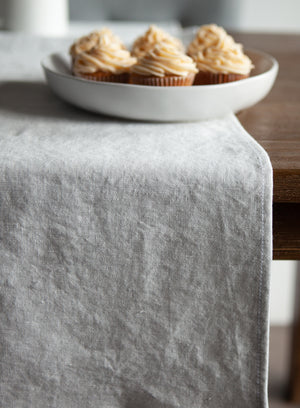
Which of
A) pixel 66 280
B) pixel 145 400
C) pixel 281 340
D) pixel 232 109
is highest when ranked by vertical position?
pixel 232 109

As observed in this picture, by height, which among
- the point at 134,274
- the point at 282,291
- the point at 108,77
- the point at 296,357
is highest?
the point at 108,77

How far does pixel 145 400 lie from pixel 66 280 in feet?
0.48

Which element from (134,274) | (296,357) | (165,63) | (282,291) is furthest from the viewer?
(282,291)

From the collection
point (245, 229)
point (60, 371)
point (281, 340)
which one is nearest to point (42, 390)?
point (60, 371)

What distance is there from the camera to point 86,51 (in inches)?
27.4

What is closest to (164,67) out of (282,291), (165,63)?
(165,63)

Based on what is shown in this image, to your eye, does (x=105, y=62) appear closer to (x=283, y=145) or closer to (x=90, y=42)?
(x=90, y=42)

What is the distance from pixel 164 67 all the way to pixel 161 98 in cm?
5

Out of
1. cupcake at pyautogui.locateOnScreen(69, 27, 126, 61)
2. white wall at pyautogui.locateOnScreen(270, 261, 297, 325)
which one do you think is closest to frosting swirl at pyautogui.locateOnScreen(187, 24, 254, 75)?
cupcake at pyautogui.locateOnScreen(69, 27, 126, 61)

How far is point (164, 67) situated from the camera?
0.64m

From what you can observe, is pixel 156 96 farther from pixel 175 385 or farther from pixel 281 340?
pixel 281 340

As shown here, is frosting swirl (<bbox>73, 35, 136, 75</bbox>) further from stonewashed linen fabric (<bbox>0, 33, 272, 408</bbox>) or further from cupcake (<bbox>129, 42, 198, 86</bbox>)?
stonewashed linen fabric (<bbox>0, 33, 272, 408</bbox>)

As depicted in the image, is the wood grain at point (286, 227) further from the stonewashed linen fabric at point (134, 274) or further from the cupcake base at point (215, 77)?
the cupcake base at point (215, 77)

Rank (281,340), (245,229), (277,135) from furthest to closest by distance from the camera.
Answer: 1. (281,340)
2. (277,135)
3. (245,229)
